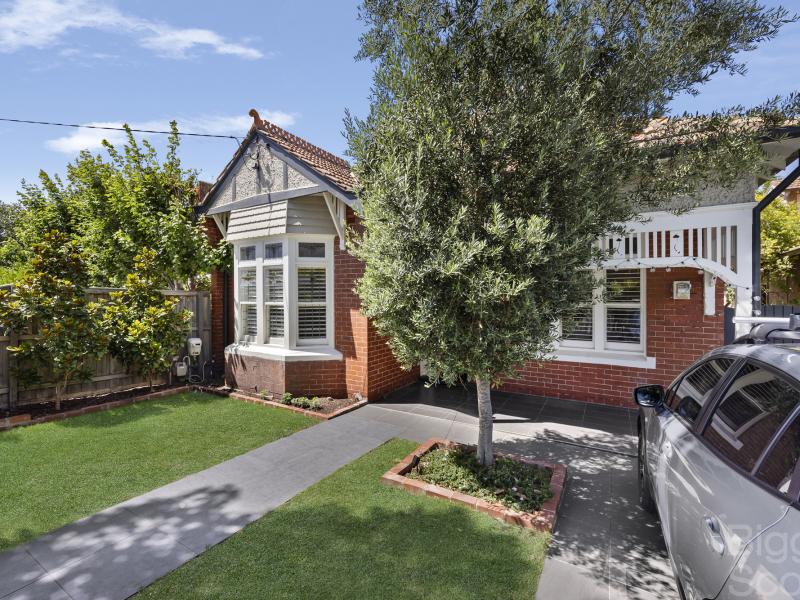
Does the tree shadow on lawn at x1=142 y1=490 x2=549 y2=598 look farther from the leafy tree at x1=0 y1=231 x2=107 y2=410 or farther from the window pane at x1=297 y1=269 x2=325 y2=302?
the leafy tree at x1=0 y1=231 x2=107 y2=410

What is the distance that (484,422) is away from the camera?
427 centimetres

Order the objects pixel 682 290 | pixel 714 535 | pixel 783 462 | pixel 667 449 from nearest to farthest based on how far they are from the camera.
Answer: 1. pixel 783 462
2. pixel 714 535
3. pixel 667 449
4. pixel 682 290

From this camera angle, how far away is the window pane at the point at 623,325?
6988mm

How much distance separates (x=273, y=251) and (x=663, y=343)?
7.48 metres

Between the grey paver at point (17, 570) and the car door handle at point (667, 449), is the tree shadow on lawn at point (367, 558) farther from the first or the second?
the car door handle at point (667, 449)

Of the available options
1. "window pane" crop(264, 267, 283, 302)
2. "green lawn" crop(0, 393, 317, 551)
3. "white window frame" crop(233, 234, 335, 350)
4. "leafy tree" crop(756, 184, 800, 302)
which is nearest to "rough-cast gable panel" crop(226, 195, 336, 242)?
"white window frame" crop(233, 234, 335, 350)

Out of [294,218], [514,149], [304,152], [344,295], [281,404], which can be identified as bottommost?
[281,404]

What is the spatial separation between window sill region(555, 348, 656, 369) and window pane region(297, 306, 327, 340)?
451 cm

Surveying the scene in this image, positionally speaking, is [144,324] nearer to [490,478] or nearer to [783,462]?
[490,478]

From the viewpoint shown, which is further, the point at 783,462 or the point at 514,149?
the point at 514,149

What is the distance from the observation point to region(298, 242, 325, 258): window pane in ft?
24.9

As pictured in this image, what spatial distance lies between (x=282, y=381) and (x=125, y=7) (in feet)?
22.9

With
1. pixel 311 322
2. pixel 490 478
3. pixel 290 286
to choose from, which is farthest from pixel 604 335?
pixel 290 286

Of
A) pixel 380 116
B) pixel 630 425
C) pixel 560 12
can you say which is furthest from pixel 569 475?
pixel 560 12
